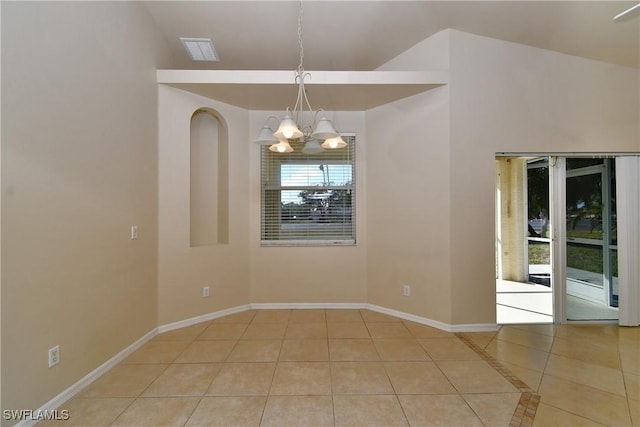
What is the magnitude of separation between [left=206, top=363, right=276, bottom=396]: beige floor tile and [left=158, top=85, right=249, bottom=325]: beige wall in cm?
112

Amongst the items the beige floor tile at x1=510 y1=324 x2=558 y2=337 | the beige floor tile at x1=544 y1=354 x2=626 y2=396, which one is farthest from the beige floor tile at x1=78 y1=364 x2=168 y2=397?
the beige floor tile at x1=510 y1=324 x2=558 y2=337

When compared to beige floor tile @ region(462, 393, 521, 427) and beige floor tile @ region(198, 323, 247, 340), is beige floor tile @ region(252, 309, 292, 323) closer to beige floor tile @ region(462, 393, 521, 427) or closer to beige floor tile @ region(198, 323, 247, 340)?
beige floor tile @ region(198, 323, 247, 340)

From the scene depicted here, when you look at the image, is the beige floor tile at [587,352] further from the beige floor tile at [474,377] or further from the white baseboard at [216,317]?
the beige floor tile at [474,377]

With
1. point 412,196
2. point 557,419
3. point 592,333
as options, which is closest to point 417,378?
point 557,419

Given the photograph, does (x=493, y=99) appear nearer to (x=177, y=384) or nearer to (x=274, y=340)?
(x=274, y=340)

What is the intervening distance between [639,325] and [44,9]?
6028mm

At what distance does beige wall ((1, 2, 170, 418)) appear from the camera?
1499mm

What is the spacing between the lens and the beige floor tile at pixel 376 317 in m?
3.10

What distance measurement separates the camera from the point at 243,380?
2000 millimetres

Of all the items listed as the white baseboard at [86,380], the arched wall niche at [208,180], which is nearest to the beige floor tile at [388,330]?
the arched wall niche at [208,180]

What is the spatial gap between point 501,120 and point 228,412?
11.9 feet

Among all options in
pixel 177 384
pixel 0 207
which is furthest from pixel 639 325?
pixel 0 207

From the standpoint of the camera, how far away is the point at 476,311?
9.29 ft

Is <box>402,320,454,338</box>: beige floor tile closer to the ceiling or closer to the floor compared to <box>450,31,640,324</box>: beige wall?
closer to the floor
